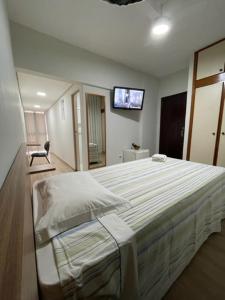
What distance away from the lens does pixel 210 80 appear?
2.55 metres

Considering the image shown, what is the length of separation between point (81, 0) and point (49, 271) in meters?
2.51

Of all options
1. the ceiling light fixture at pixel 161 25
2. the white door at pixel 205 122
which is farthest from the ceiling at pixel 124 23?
the white door at pixel 205 122

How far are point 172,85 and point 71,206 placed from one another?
4165mm

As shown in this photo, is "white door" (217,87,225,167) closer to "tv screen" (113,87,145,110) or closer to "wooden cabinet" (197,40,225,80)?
"wooden cabinet" (197,40,225,80)

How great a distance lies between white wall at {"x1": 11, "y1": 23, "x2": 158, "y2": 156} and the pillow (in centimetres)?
213

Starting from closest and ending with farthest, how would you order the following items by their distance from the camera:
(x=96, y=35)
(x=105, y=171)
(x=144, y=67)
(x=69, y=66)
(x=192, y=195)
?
(x=192, y=195)
(x=105, y=171)
(x=96, y=35)
(x=69, y=66)
(x=144, y=67)

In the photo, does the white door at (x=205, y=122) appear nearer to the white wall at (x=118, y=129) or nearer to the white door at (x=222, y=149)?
the white door at (x=222, y=149)

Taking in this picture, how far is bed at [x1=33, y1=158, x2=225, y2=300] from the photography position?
55 centimetres

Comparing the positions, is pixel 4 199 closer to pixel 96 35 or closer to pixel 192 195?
pixel 192 195

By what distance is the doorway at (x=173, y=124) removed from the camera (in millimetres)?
3631

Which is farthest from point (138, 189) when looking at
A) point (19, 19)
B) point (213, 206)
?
point (19, 19)

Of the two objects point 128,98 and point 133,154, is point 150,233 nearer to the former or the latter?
point 133,154

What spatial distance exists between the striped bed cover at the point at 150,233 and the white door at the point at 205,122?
4.21ft

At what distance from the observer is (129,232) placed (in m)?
0.72
